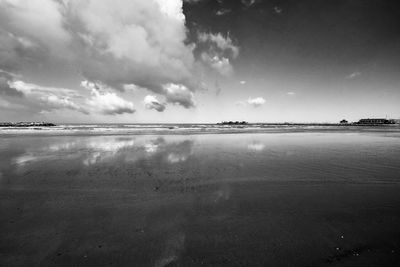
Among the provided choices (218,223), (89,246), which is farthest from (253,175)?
(89,246)

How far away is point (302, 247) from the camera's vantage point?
13.5 ft

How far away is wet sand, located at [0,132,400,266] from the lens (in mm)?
3889

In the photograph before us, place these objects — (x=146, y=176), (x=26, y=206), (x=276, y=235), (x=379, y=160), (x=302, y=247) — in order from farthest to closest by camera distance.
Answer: (x=379, y=160)
(x=146, y=176)
(x=26, y=206)
(x=276, y=235)
(x=302, y=247)

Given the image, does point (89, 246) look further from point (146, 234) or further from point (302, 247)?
point (302, 247)

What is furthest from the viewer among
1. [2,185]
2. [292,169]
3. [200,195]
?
[292,169]

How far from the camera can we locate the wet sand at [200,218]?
3.89 meters

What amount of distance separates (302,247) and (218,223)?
190 centimetres

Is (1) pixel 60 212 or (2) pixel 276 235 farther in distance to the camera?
(1) pixel 60 212

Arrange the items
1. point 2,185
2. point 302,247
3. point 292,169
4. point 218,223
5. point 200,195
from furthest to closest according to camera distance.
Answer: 1. point 292,169
2. point 2,185
3. point 200,195
4. point 218,223
5. point 302,247

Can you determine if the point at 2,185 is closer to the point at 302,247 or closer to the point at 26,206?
the point at 26,206

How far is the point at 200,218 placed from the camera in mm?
5309

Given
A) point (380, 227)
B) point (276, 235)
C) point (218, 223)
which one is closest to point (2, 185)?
point (218, 223)

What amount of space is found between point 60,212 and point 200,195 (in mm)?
4211

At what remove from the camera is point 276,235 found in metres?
4.55
